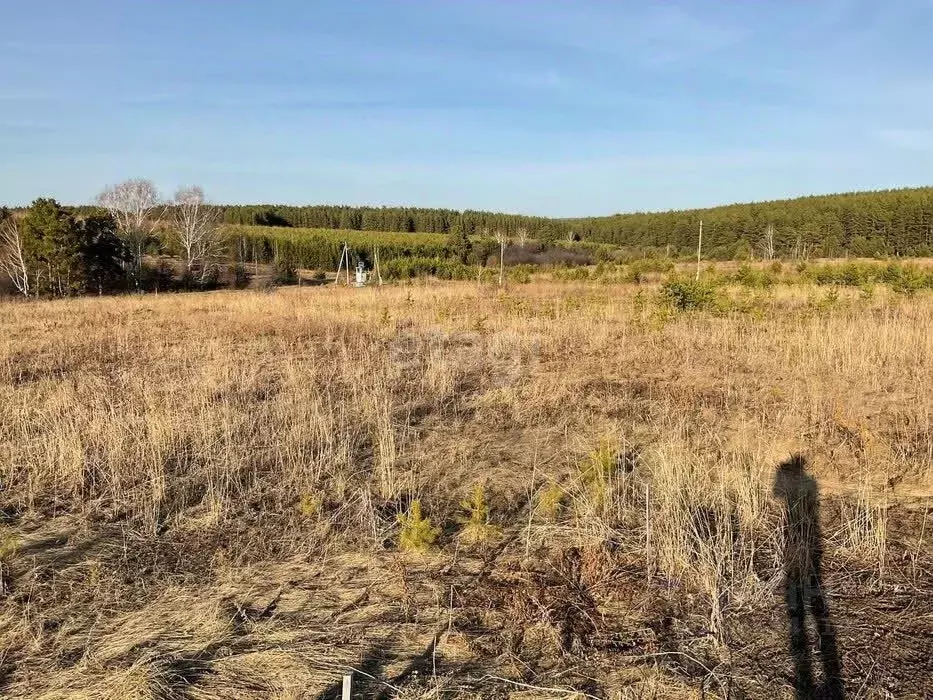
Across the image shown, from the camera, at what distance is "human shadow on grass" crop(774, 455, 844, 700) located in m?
2.44

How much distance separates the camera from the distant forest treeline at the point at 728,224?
48.7 metres

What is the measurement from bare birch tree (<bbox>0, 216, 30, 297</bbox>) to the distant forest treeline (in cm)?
3108

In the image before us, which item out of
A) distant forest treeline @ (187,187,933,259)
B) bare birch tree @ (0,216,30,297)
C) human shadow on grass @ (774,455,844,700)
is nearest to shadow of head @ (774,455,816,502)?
human shadow on grass @ (774,455,844,700)

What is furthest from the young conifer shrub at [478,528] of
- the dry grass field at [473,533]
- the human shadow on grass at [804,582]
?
the human shadow on grass at [804,582]

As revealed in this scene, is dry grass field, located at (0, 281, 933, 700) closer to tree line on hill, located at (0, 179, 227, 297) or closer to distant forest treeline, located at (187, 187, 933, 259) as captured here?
tree line on hill, located at (0, 179, 227, 297)

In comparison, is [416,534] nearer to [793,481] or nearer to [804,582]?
[804,582]

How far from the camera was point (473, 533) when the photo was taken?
3686 mm

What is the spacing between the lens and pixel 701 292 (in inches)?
526

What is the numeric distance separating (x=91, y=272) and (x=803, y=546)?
1184 inches

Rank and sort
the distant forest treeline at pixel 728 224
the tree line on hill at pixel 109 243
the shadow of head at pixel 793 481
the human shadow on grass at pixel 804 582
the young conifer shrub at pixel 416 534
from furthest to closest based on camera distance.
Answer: the distant forest treeline at pixel 728 224, the tree line on hill at pixel 109 243, the shadow of head at pixel 793 481, the young conifer shrub at pixel 416 534, the human shadow on grass at pixel 804 582

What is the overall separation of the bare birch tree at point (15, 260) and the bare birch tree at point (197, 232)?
9500 mm

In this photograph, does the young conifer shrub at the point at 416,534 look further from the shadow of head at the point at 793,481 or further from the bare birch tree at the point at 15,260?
the bare birch tree at the point at 15,260

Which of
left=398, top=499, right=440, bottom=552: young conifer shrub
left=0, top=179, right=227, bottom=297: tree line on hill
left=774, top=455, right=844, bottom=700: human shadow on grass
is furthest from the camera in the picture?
left=0, top=179, right=227, bottom=297: tree line on hill

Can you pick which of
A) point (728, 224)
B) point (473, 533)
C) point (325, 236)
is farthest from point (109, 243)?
point (728, 224)
